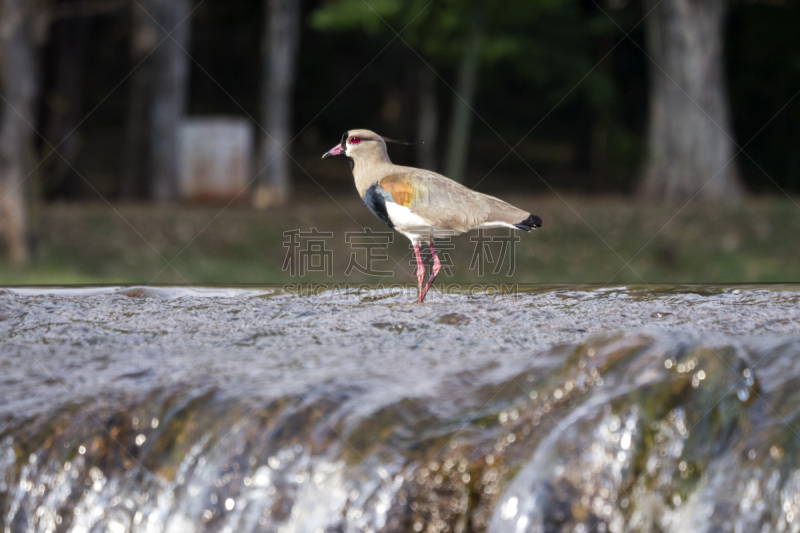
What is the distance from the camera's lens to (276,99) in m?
15.6

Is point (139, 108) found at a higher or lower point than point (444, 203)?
higher

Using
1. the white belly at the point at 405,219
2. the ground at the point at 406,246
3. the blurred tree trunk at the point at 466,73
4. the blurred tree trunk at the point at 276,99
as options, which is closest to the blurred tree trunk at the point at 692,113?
the ground at the point at 406,246

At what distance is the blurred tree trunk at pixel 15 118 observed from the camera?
11883mm

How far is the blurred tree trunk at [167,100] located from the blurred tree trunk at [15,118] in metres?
3.23

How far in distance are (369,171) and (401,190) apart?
420 millimetres

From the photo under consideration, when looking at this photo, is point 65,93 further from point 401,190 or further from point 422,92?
point 401,190

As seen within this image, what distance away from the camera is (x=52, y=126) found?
1608 cm

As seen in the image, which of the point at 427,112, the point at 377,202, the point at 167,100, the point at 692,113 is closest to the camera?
the point at 377,202

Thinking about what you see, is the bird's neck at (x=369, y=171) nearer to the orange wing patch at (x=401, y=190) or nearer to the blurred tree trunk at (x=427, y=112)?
the orange wing patch at (x=401, y=190)


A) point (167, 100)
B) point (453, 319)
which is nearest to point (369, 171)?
point (453, 319)

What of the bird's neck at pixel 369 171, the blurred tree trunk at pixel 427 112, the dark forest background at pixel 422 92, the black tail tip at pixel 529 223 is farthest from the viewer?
the blurred tree trunk at pixel 427 112

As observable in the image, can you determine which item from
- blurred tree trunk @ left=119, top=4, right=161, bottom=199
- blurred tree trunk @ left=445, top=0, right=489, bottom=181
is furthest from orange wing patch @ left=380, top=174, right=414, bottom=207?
blurred tree trunk @ left=119, top=4, right=161, bottom=199

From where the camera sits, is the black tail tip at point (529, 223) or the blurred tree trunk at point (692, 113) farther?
the blurred tree trunk at point (692, 113)

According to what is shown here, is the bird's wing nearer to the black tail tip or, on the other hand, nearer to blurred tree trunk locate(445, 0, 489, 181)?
the black tail tip
